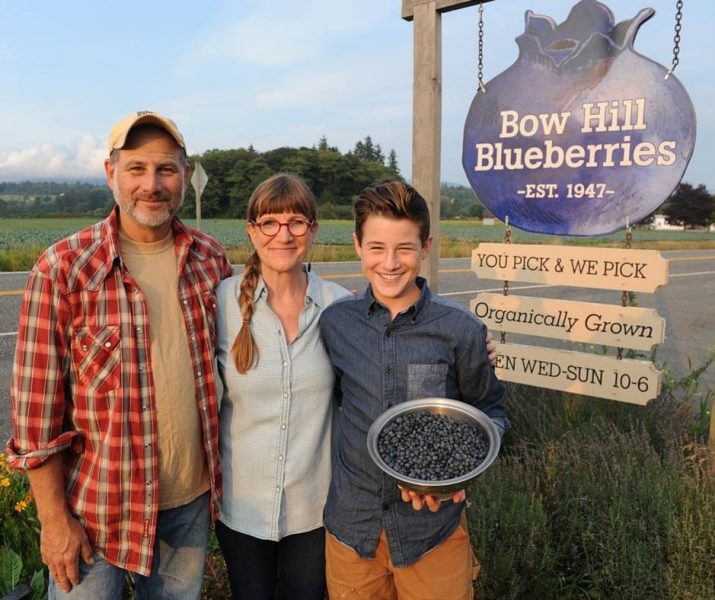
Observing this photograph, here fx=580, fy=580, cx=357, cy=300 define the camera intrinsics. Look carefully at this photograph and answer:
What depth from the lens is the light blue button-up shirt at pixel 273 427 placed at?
2004 mm

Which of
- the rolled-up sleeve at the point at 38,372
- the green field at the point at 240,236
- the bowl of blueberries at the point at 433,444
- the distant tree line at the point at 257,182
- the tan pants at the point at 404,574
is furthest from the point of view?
the distant tree line at the point at 257,182

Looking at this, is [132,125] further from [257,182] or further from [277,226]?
[257,182]

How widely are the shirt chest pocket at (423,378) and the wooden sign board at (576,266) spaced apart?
2.12 m

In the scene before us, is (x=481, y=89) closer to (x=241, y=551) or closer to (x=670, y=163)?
(x=670, y=163)

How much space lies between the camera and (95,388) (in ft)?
5.89

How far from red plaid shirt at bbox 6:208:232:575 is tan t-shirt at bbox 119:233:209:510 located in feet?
0.11

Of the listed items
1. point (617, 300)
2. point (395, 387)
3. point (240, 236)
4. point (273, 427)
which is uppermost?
point (395, 387)

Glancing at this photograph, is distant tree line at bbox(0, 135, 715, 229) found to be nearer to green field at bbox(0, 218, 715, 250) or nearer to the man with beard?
green field at bbox(0, 218, 715, 250)

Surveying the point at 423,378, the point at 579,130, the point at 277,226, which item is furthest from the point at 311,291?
the point at 579,130

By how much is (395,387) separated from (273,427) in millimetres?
457

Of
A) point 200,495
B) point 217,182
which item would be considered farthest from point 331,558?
point 217,182

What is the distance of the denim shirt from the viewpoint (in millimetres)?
1839

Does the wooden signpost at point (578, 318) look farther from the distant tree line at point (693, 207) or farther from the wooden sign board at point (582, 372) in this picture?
the distant tree line at point (693, 207)

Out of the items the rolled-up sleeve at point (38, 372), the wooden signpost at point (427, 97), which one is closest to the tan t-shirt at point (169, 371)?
the rolled-up sleeve at point (38, 372)
